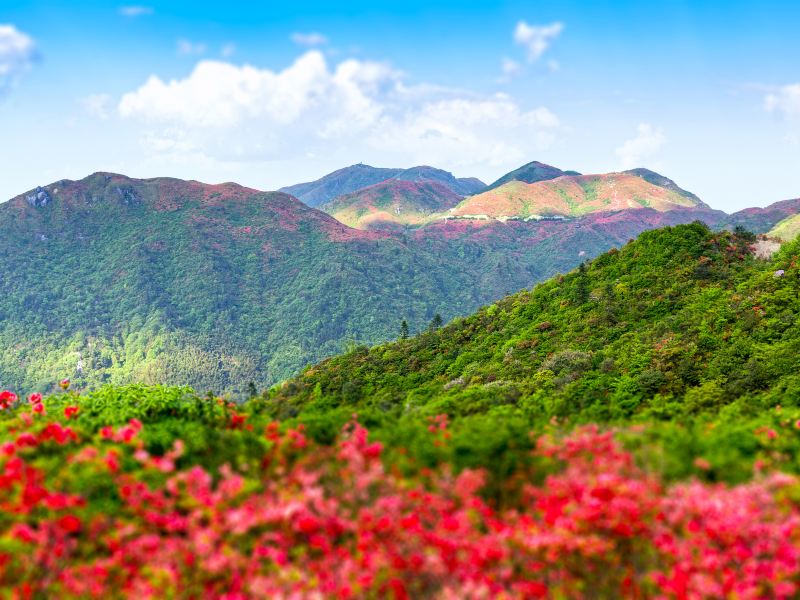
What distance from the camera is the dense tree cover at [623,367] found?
11312 mm

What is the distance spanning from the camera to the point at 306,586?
7.83 meters

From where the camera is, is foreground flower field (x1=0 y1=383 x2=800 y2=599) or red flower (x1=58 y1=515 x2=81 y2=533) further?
red flower (x1=58 y1=515 x2=81 y2=533)

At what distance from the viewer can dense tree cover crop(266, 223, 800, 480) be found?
11312 millimetres

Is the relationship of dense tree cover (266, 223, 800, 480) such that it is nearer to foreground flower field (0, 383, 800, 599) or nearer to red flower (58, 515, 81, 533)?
foreground flower field (0, 383, 800, 599)

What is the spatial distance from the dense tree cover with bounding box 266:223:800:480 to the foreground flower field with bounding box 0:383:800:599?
1.08 m

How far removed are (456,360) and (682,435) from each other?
133 feet

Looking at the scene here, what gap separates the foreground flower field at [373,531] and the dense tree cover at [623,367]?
108 cm

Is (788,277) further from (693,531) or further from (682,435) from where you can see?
(693,531)

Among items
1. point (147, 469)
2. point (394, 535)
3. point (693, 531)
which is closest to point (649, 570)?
point (693, 531)

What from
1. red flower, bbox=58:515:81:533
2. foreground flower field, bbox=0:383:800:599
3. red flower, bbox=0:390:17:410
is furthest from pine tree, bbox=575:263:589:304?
red flower, bbox=58:515:81:533

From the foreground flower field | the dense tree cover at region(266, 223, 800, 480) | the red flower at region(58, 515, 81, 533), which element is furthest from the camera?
the dense tree cover at region(266, 223, 800, 480)

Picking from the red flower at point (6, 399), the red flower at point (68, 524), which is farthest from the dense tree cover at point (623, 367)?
the red flower at point (6, 399)

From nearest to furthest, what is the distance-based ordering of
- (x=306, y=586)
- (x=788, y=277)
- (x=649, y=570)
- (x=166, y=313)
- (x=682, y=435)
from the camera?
(x=306, y=586) → (x=649, y=570) → (x=682, y=435) → (x=788, y=277) → (x=166, y=313)

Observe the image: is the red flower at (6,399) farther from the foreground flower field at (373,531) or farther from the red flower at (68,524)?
the red flower at (68,524)
